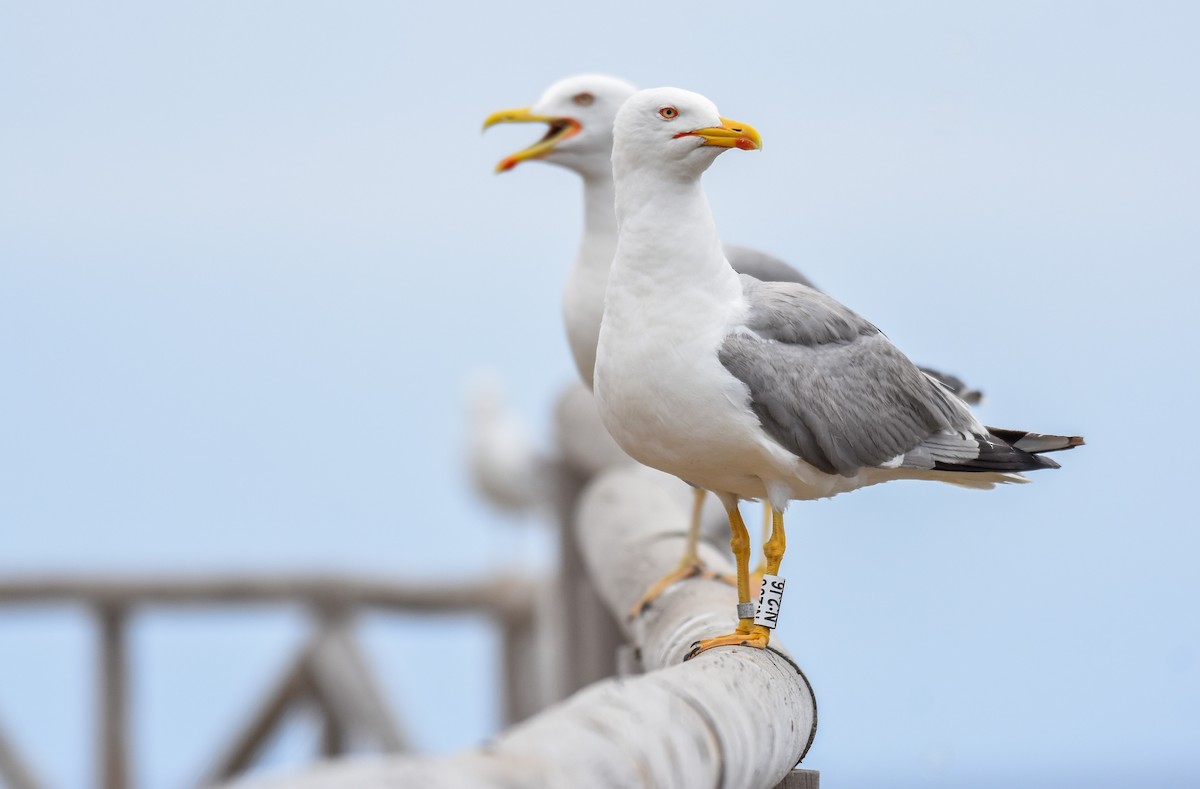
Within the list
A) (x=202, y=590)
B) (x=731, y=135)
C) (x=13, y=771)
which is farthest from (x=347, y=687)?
(x=731, y=135)

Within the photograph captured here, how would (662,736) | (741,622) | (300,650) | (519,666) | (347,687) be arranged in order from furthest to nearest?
(519,666)
(300,650)
(347,687)
(741,622)
(662,736)

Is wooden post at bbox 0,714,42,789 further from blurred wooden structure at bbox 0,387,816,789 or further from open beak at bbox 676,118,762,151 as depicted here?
open beak at bbox 676,118,762,151

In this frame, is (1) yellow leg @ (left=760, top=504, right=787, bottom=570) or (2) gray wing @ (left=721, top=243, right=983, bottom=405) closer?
(1) yellow leg @ (left=760, top=504, right=787, bottom=570)

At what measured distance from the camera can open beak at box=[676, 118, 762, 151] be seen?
2.45 m

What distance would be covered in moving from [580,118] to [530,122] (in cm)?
11

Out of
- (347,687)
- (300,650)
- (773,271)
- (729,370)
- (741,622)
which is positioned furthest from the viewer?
(300,650)

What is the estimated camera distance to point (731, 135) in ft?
8.08

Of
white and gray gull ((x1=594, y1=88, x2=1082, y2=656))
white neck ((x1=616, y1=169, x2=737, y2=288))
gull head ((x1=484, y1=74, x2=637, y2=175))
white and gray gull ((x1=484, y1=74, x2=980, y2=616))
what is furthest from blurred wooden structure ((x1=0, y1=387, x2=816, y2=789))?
gull head ((x1=484, y1=74, x2=637, y2=175))

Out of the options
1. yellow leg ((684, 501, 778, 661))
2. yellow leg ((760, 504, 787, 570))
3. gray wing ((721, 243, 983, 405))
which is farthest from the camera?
gray wing ((721, 243, 983, 405))

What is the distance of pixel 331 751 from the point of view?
7.10 m

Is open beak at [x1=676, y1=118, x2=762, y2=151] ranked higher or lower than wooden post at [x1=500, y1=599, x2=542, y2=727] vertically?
higher

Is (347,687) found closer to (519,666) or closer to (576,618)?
(519,666)

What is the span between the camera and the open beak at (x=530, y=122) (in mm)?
3404

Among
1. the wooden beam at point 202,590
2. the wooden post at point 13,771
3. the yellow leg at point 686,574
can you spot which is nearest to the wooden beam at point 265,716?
the wooden beam at point 202,590
